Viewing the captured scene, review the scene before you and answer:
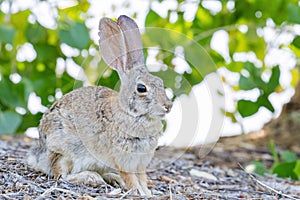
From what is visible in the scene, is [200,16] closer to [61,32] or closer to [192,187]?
[61,32]

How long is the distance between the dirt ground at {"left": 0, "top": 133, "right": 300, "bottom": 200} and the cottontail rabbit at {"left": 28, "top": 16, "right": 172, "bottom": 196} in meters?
0.14

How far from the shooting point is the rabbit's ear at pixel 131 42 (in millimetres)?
4262

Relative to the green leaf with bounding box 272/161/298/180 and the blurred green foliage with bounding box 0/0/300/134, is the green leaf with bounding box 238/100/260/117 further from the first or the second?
the green leaf with bounding box 272/161/298/180

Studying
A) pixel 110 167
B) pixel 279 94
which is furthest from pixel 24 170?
pixel 279 94

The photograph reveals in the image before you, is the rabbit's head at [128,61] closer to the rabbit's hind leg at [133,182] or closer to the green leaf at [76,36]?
the rabbit's hind leg at [133,182]

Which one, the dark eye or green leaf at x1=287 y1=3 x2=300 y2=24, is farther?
green leaf at x1=287 y1=3 x2=300 y2=24

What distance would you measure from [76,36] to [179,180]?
1901mm

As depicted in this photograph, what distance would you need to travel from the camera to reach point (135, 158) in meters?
4.24

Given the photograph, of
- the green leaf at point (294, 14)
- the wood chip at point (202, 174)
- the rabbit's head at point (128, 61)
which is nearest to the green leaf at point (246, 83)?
the green leaf at point (294, 14)

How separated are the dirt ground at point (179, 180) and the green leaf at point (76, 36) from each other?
1025 mm

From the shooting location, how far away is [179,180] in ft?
17.6

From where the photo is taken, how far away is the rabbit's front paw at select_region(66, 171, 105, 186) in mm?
4359

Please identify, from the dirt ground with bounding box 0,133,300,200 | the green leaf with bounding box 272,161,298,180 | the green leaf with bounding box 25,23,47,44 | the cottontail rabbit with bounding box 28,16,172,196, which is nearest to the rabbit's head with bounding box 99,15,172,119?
the cottontail rabbit with bounding box 28,16,172,196

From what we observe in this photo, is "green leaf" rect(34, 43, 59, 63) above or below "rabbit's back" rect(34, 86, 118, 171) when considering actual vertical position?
above
